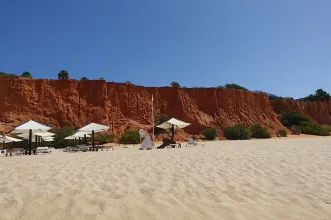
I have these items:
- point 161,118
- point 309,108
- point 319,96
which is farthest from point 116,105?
point 319,96

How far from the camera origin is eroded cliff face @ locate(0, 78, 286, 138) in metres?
30.3

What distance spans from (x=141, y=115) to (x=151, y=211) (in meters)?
31.9

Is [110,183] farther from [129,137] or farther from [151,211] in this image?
[129,137]

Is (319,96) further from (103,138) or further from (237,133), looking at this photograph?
(103,138)

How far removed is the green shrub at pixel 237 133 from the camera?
103 ft

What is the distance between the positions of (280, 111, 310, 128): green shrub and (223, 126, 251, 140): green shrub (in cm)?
1679

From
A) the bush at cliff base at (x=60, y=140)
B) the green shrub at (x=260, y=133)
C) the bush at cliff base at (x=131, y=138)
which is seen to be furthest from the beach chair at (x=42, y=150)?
the green shrub at (x=260, y=133)

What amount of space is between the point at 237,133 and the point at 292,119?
60.3 ft

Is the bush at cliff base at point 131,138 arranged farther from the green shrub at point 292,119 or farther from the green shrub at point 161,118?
the green shrub at point 292,119

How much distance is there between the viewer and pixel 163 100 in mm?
37906

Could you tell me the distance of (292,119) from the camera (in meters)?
44.8

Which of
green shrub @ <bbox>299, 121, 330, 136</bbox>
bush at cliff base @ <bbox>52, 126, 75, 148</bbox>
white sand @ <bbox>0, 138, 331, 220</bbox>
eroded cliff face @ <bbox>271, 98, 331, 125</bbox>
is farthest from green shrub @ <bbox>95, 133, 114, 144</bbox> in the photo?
eroded cliff face @ <bbox>271, 98, 331, 125</bbox>

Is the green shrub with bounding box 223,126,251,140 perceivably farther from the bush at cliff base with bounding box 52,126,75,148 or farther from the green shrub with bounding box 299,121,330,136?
the bush at cliff base with bounding box 52,126,75,148

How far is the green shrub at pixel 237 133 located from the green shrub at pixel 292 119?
16791 mm
